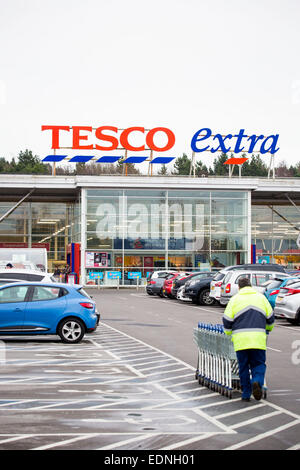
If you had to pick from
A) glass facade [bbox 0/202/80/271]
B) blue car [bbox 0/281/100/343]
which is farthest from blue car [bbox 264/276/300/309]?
glass facade [bbox 0/202/80/271]

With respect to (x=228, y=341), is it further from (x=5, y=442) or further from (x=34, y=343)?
(x=34, y=343)

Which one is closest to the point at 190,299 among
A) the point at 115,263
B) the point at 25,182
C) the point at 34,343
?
the point at 34,343

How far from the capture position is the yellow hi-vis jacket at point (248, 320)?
10.5 meters

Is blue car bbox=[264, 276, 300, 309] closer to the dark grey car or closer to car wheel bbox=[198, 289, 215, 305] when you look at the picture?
car wheel bbox=[198, 289, 215, 305]

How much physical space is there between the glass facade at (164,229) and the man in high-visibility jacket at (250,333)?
43813mm

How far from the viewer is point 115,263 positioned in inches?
2170

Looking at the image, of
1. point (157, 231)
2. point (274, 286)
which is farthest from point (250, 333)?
point (157, 231)

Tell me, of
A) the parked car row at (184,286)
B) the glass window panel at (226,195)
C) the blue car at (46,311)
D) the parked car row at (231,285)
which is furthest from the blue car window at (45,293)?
the glass window panel at (226,195)

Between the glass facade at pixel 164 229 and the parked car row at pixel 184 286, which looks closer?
the parked car row at pixel 184 286

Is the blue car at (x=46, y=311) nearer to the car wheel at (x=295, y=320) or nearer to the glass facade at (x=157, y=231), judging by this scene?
the car wheel at (x=295, y=320)

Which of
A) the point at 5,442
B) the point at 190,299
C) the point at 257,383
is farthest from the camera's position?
the point at 190,299

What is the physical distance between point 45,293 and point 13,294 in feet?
2.36
